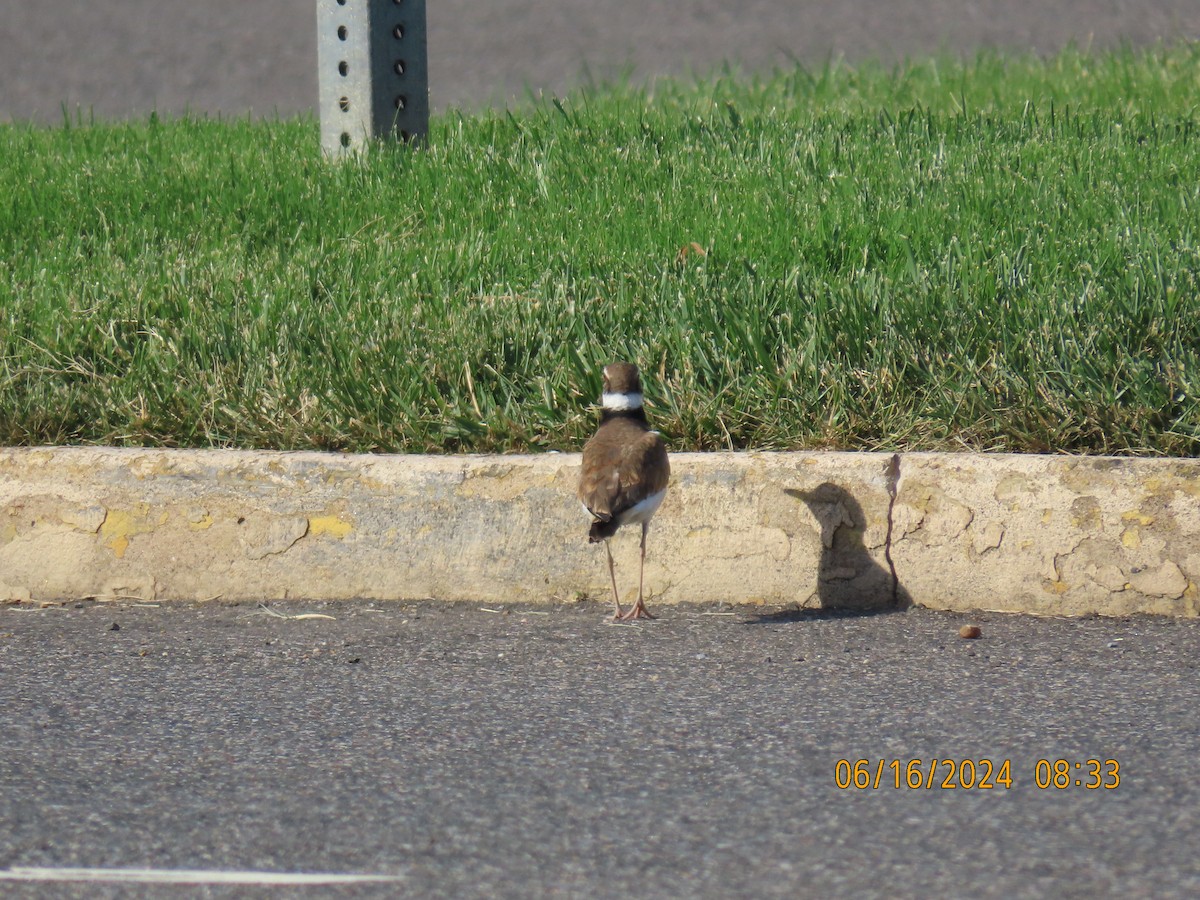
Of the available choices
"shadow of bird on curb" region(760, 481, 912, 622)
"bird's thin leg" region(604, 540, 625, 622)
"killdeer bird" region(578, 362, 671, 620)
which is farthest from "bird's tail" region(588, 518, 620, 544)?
"shadow of bird on curb" region(760, 481, 912, 622)

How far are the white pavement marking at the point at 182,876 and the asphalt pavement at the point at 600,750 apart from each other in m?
0.03

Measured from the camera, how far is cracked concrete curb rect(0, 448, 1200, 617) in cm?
486

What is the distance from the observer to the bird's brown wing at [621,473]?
474 cm

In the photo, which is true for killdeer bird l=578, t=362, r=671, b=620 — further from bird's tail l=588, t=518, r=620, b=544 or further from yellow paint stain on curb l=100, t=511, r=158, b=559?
yellow paint stain on curb l=100, t=511, r=158, b=559

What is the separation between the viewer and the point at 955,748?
147 inches

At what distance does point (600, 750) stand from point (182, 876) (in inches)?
42.6

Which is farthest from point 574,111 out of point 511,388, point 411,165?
point 511,388

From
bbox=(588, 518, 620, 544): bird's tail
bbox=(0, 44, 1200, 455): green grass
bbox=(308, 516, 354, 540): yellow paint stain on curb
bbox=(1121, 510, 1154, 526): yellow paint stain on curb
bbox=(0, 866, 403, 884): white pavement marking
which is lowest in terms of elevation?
bbox=(308, 516, 354, 540): yellow paint stain on curb

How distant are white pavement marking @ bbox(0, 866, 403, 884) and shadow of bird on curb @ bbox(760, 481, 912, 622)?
222cm

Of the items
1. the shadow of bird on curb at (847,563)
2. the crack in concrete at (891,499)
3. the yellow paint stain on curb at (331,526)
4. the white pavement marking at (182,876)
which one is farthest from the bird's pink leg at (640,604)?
the white pavement marking at (182,876)

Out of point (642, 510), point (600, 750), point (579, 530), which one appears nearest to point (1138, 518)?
point (642, 510)
